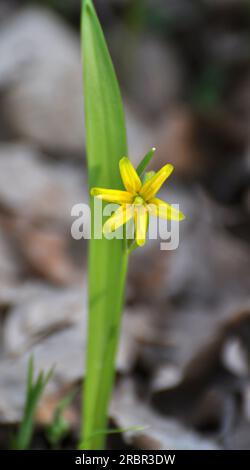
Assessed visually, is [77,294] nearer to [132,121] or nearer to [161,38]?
[132,121]

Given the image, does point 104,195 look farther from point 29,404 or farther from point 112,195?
point 29,404

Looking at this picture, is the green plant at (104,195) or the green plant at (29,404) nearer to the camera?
the green plant at (104,195)

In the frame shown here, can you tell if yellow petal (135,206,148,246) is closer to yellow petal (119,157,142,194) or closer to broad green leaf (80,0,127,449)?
yellow petal (119,157,142,194)

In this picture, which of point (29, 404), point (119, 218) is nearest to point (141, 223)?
A: point (119, 218)

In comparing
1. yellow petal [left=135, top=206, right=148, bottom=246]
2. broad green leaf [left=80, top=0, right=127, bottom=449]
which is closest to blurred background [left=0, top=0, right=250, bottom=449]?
broad green leaf [left=80, top=0, right=127, bottom=449]

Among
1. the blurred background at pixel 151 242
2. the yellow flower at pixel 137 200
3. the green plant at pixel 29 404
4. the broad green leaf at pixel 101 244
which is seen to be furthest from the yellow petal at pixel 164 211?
the blurred background at pixel 151 242

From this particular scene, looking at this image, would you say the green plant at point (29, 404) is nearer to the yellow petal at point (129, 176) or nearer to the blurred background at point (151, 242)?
the blurred background at point (151, 242)

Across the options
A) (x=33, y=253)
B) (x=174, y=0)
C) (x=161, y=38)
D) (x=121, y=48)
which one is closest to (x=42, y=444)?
(x=33, y=253)
